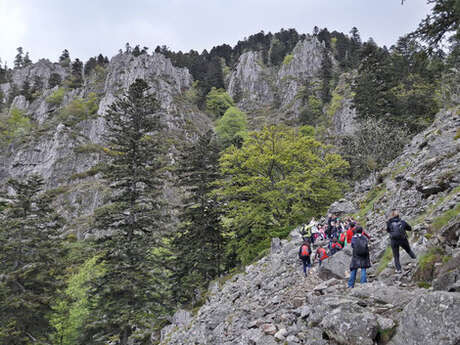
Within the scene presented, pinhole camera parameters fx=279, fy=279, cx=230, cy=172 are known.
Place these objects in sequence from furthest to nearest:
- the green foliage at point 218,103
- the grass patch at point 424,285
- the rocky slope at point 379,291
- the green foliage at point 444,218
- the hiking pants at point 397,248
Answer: the green foliage at point 218,103 → the green foliage at point 444,218 → the hiking pants at point 397,248 → the grass patch at point 424,285 → the rocky slope at point 379,291

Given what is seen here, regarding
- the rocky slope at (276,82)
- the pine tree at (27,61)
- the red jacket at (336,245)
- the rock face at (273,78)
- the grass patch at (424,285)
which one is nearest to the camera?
the grass patch at (424,285)

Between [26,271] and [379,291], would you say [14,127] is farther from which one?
[379,291]

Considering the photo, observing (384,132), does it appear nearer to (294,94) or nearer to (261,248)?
(261,248)

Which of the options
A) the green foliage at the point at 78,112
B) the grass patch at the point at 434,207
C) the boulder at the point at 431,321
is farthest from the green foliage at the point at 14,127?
the boulder at the point at 431,321

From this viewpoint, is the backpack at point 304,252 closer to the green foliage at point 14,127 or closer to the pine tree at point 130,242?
the pine tree at point 130,242

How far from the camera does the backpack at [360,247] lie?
24.5 ft

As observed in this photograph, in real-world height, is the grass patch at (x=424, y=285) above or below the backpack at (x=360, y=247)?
below

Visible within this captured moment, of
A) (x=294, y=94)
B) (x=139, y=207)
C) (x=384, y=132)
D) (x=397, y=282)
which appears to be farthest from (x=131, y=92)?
(x=294, y=94)

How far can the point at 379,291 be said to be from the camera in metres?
5.84

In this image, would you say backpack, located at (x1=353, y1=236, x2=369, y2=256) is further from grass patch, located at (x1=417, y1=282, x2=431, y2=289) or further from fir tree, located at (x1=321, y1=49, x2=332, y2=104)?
fir tree, located at (x1=321, y1=49, x2=332, y2=104)

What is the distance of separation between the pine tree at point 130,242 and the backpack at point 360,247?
12.6 meters

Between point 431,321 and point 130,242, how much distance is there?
15668 millimetres

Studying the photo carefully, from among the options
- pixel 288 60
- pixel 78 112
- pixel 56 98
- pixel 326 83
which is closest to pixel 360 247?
pixel 326 83

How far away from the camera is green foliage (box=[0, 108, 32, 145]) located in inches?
2889
